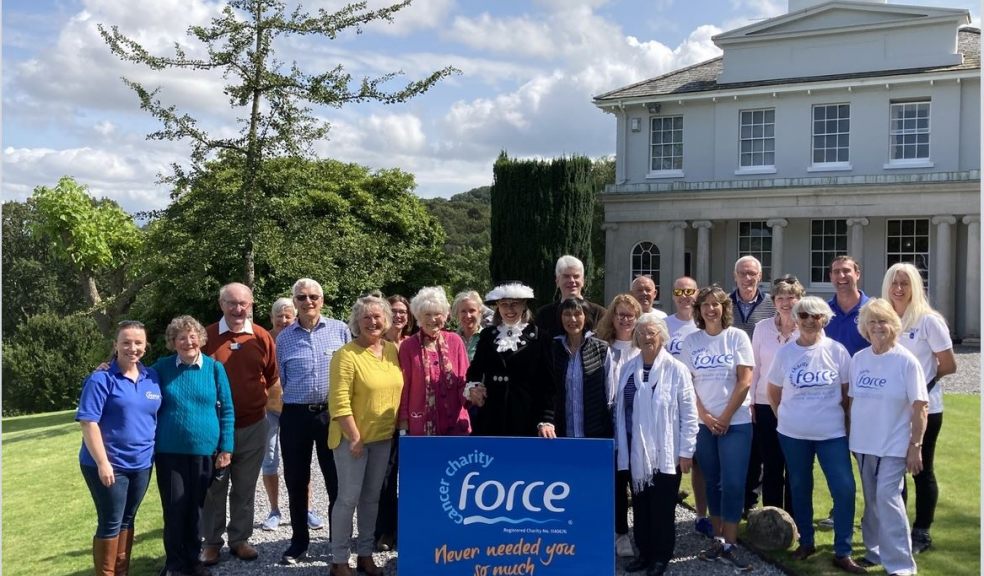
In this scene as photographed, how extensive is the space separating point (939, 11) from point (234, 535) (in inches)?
970

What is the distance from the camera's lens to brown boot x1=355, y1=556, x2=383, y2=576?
5.71 meters

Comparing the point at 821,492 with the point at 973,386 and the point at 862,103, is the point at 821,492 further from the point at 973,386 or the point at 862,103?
the point at 862,103

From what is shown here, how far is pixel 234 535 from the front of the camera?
621 centimetres

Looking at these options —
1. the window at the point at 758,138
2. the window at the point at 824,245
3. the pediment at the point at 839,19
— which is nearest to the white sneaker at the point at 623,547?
the window at the point at 824,245

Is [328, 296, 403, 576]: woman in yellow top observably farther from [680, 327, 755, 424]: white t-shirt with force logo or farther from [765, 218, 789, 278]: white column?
[765, 218, 789, 278]: white column

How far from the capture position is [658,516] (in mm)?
5617

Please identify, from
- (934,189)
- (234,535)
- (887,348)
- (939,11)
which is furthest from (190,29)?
(939,11)

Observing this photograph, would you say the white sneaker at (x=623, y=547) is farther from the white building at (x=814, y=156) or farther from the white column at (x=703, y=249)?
the white column at (x=703, y=249)

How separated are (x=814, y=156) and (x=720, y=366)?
20.7 metres

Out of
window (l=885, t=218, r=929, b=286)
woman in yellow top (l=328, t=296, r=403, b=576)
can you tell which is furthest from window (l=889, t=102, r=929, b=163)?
woman in yellow top (l=328, t=296, r=403, b=576)

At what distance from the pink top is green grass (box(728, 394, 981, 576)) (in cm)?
264

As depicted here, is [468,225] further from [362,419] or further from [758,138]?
[362,419]

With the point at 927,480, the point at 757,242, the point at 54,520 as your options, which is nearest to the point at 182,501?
the point at 54,520

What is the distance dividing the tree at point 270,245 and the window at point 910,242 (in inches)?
557
